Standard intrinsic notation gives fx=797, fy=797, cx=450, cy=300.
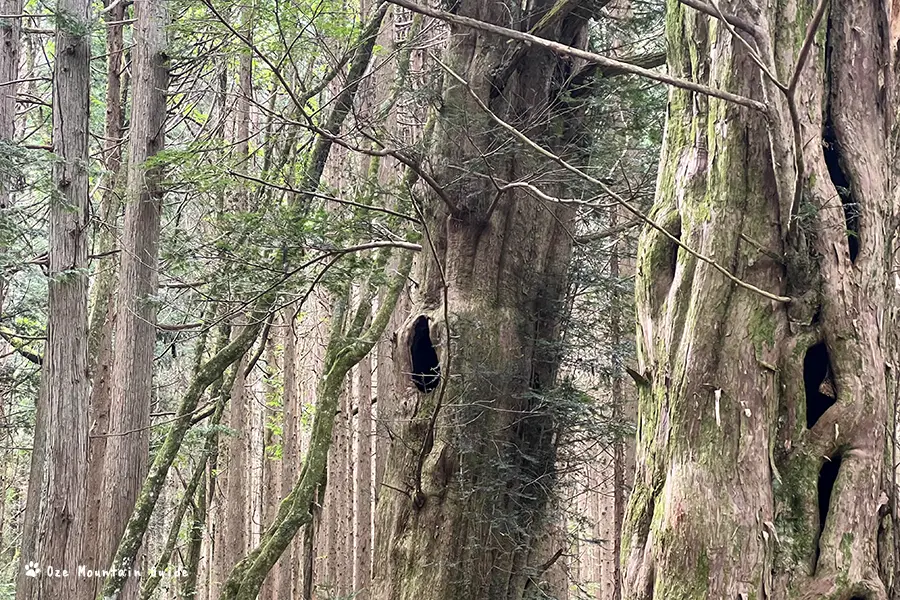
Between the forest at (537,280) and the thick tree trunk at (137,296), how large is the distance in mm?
31

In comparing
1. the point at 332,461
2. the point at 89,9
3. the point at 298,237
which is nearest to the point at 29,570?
the point at 298,237

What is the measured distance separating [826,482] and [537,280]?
151 inches

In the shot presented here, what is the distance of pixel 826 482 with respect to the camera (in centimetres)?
348

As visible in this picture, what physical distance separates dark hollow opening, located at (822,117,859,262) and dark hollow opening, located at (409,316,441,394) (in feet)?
11.4

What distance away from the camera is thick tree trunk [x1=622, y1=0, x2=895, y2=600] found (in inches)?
Result: 130

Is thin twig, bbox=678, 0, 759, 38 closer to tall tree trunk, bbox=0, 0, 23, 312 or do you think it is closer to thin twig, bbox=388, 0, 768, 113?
thin twig, bbox=388, 0, 768, 113

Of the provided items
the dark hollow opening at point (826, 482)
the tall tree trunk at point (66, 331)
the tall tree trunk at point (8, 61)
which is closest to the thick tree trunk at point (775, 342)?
the dark hollow opening at point (826, 482)

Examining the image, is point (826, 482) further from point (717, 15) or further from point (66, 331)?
point (66, 331)

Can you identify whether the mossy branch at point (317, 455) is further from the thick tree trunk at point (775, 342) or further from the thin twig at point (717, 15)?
the thin twig at point (717, 15)

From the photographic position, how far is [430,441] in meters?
6.30

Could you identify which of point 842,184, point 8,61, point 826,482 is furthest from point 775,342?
point 8,61

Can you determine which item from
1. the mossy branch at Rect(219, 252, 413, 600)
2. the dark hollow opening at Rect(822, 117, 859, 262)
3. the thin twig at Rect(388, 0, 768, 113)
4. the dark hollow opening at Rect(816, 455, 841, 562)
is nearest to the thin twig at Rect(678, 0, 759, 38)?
the thin twig at Rect(388, 0, 768, 113)

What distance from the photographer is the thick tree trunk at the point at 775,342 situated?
10.9ft

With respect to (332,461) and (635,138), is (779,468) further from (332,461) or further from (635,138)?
(332,461)
